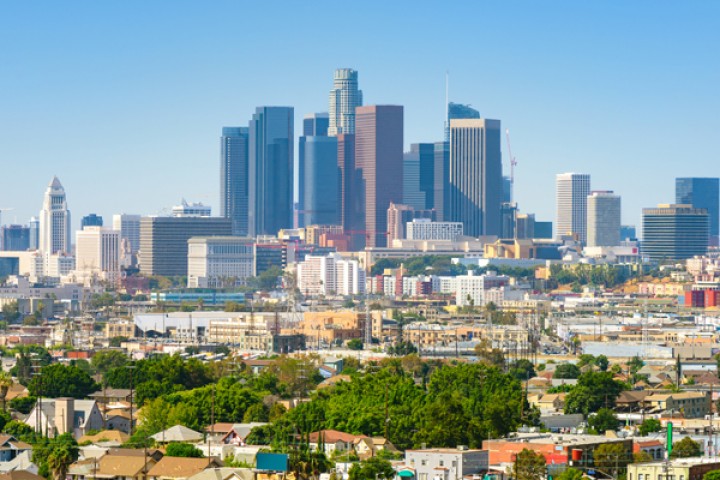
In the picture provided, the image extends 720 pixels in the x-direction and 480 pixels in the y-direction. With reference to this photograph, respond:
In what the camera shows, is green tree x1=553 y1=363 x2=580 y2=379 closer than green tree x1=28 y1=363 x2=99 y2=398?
No

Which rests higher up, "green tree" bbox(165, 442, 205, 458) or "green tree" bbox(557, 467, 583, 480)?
"green tree" bbox(557, 467, 583, 480)

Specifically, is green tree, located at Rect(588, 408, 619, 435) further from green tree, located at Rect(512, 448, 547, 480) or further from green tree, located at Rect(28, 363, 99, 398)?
green tree, located at Rect(28, 363, 99, 398)

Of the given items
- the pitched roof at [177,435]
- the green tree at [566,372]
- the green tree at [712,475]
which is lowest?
the green tree at [566,372]

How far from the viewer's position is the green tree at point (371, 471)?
4291cm

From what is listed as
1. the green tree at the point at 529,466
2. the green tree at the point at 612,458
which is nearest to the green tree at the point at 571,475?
the green tree at the point at 529,466

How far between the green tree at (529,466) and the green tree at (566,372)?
3738 centimetres

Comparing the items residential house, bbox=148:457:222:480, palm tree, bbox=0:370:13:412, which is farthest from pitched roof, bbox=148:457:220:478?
palm tree, bbox=0:370:13:412

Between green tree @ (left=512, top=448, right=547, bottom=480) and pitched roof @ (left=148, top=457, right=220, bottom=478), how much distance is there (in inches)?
268

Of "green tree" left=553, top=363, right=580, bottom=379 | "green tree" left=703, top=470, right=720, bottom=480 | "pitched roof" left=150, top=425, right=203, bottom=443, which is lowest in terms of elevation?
"green tree" left=553, top=363, right=580, bottom=379

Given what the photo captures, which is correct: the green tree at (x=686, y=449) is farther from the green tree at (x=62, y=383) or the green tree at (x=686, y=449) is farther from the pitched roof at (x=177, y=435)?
the green tree at (x=62, y=383)

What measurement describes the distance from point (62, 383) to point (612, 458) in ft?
85.8

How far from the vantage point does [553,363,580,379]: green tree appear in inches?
3204

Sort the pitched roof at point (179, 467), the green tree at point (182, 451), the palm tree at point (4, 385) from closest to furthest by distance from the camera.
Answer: the pitched roof at point (179, 467) < the green tree at point (182, 451) < the palm tree at point (4, 385)

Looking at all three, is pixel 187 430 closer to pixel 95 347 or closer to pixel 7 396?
pixel 7 396
